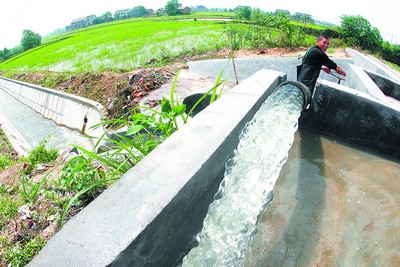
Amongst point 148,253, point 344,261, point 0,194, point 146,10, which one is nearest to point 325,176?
point 344,261

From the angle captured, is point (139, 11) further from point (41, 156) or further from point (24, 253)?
point (24, 253)

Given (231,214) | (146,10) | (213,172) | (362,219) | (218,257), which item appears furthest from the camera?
(146,10)

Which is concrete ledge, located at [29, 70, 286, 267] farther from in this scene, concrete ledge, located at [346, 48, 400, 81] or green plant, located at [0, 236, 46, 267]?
concrete ledge, located at [346, 48, 400, 81]

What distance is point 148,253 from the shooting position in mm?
1330

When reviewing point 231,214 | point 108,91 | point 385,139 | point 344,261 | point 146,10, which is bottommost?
point 146,10

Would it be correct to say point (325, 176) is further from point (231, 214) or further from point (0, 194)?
point (0, 194)

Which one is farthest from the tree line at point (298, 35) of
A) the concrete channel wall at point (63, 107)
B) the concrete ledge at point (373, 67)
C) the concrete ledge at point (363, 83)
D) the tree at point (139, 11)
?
the tree at point (139, 11)

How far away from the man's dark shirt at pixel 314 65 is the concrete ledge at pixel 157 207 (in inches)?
92.2

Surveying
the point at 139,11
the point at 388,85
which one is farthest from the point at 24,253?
the point at 139,11

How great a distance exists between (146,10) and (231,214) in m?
99.0

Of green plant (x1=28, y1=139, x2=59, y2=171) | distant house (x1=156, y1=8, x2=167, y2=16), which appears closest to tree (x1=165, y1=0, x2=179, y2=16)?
distant house (x1=156, y1=8, x2=167, y2=16)

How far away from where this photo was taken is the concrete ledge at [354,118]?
348 cm

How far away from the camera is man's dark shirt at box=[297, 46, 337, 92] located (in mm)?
4156

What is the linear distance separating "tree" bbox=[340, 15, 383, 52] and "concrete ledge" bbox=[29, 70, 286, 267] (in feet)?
39.9
